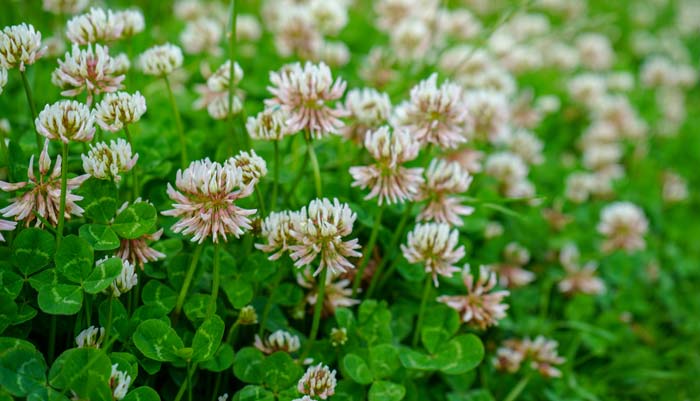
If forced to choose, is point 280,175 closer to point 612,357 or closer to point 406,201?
point 406,201

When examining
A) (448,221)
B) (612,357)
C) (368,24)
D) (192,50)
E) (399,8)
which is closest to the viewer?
(448,221)

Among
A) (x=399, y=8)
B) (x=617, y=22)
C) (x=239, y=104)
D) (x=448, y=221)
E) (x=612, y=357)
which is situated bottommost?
(x=612, y=357)

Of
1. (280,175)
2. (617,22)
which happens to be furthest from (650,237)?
(617,22)

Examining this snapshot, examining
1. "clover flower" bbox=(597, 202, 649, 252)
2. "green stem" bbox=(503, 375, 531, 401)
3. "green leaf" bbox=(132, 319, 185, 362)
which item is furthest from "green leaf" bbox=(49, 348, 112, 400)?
"clover flower" bbox=(597, 202, 649, 252)

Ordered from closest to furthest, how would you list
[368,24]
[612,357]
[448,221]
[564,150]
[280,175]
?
1. [448,221]
2. [280,175]
3. [612,357]
4. [564,150]
5. [368,24]

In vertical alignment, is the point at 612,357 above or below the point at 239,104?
below

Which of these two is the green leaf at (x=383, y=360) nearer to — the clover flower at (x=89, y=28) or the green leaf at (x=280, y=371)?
the green leaf at (x=280, y=371)

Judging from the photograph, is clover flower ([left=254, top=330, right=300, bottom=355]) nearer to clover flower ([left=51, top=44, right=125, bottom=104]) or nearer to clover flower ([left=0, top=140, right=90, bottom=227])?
clover flower ([left=0, top=140, right=90, bottom=227])

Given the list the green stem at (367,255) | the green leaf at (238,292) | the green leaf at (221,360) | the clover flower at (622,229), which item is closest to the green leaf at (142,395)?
the green leaf at (221,360)
